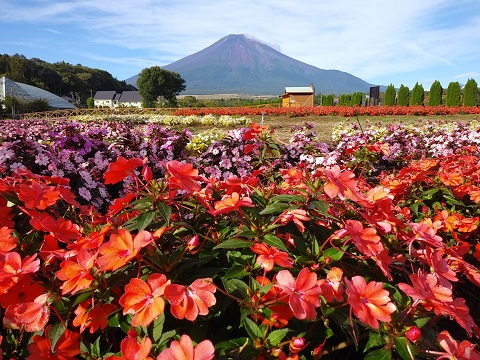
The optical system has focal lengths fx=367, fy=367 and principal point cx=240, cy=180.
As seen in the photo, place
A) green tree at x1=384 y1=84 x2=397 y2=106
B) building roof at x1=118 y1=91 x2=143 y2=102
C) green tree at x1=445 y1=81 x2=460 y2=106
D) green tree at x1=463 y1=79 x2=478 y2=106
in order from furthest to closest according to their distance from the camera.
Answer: building roof at x1=118 y1=91 x2=143 y2=102, green tree at x1=384 y1=84 x2=397 y2=106, green tree at x1=445 y1=81 x2=460 y2=106, green tree at x1=463 y1=79 x2=478 y2=106

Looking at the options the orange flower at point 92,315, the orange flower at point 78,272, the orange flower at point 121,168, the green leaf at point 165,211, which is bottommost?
the orange flower at point 92,315

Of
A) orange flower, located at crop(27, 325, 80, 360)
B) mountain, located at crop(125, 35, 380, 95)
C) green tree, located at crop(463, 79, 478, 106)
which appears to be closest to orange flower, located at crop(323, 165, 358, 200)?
orange flower, located at crop(27, 325, 80, 360)

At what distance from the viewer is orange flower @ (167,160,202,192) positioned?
2.51 ft

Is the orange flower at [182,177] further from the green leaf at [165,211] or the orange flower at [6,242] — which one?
the orange flower at [6,242]

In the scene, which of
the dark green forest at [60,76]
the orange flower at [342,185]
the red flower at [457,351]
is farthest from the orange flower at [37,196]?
the dark green forest at [60,76]

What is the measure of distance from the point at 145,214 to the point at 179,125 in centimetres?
1162

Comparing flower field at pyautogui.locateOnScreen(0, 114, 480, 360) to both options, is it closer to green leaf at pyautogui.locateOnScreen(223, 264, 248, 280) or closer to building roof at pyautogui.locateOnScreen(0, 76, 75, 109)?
green leaf at pyautogui.locateOnScreen(223, 264, 248, 280)

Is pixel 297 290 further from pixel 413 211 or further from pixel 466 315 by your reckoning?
pixel 413 211

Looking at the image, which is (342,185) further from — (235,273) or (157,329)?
(157,329)

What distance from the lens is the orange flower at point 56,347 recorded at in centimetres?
66

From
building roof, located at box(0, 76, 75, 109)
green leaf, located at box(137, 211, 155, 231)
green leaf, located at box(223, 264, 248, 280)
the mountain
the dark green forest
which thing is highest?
the mountain

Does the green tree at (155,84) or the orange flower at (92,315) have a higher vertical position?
the green tree at (155,84)

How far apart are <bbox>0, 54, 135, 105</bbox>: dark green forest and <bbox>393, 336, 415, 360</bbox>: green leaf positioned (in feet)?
206

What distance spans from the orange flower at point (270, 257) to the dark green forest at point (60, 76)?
62659mm
